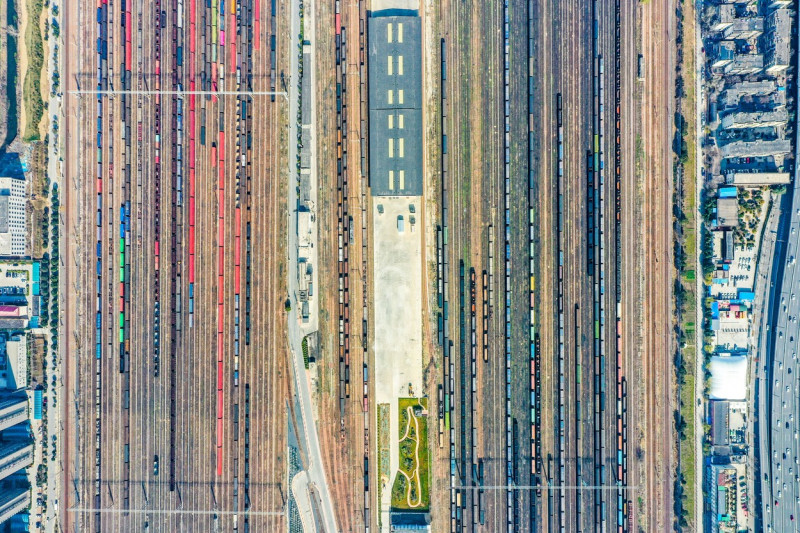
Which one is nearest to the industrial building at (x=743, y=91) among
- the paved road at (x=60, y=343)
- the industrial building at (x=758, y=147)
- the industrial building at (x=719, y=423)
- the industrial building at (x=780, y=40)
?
the industrial building at (x=780, y=40)

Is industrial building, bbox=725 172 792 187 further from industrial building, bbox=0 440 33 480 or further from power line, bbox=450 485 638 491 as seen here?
industrial building, bbox=0 440 33 480

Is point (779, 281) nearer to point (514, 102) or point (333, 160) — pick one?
point (514, 102)

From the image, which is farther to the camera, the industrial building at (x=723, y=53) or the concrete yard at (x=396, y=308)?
the concrete yard at (x=396, y=308)

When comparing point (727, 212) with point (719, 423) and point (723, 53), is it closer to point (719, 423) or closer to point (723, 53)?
point (723, 53)

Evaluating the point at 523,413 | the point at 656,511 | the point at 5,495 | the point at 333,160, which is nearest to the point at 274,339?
the point at 333,160

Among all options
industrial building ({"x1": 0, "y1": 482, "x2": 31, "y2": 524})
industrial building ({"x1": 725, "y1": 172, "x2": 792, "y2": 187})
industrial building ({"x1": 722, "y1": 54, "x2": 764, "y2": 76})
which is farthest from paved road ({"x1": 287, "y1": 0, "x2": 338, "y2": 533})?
industrial building ({"x1": 725, "y1": 172, "x2": 792, "y2": 187})

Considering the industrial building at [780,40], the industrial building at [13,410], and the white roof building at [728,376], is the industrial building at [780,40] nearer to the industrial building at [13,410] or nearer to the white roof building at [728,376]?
the white roof building at [728,376]
